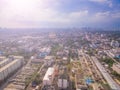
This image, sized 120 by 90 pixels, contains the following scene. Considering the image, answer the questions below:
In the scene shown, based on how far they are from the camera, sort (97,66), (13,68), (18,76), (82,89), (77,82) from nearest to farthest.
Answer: (82,89) < (77,82) < (18,76) < (13,68) < (97,66)

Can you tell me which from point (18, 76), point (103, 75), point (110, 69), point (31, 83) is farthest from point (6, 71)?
point (110, 69)

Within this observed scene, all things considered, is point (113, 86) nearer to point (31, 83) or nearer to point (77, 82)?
point (77, 82)

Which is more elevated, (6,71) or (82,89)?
(6,71)

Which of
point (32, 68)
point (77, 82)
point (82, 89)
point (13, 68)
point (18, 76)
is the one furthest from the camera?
point (32, 68)

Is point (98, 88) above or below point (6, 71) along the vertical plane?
below

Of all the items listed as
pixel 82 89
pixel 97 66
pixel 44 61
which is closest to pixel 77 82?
pixel 82 89

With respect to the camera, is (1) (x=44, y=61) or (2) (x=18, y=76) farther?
(1) (x=44, y=61)

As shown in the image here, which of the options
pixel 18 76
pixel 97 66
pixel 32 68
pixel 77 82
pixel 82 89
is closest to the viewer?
pixel 82 89

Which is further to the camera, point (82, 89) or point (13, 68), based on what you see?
point (13, 68)

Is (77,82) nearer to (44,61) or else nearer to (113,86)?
(113,86)
